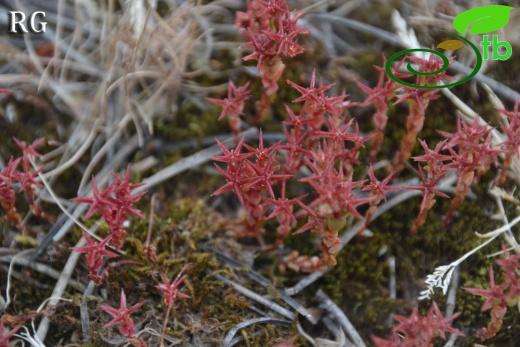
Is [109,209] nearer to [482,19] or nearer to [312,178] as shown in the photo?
[312,178]

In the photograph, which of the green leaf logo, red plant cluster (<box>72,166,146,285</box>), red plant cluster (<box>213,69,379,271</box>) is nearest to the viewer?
red plant cluster (<box>213,69,379,271</box>)

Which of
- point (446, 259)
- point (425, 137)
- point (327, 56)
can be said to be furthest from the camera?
point (327, 56)

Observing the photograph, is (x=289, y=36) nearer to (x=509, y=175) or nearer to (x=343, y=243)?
(x=343, y=243)

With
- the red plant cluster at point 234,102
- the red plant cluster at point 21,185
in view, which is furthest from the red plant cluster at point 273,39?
the red plant cluster at point 21,185

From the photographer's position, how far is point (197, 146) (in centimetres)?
273

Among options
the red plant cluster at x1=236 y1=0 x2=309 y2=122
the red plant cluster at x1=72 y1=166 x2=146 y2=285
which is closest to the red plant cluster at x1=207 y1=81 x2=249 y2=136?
the red plant cluster at x1=236 y1=0 x2=309 y2=122

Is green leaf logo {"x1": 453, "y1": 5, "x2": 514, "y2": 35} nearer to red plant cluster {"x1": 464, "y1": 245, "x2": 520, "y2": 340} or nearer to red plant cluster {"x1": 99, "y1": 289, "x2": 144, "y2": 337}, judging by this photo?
red plant cluster {"x1": 464, "y1": 245, "x2": 520, "y2": 340}

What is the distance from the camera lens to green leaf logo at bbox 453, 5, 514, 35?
266 centimetres

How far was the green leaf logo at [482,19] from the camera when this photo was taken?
266 cm

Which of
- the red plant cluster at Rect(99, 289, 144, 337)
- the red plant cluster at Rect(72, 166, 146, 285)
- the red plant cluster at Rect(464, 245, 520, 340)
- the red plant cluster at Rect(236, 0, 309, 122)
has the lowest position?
the red plant cluster at Rect(464, 245, 520, 340)

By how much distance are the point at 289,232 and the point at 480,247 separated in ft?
2.51

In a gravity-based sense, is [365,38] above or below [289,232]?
above

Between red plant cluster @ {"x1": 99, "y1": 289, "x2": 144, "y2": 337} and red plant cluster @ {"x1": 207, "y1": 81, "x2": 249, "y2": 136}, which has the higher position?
red plant cluster @ {"x1": 207, "y1": 81, "x2": 249, "y2": 136}

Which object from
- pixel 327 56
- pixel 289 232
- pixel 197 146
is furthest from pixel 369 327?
pixel 327 56
